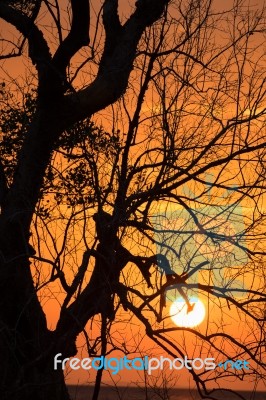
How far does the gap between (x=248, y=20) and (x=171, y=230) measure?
322 cm

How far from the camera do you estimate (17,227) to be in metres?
10.1

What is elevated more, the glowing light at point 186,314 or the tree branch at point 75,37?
the tree branch at point 75,37

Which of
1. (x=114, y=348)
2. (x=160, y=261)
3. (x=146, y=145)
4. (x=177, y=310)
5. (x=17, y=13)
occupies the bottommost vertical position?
(x=114, y=348)

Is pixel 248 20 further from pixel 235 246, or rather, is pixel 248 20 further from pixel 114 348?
pixel 114 348

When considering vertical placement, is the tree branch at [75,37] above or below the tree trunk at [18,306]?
above

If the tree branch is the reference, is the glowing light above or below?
below

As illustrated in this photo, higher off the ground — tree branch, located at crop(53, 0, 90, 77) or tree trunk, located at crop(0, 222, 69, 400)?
tree branch, located at crop(53, 0, 90, 77)

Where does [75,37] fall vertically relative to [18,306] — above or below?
above

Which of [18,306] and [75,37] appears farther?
[18,306]

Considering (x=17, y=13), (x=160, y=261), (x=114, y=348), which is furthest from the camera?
Answer: (x=17, y=13)

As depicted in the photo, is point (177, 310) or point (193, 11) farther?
point (193, 11)

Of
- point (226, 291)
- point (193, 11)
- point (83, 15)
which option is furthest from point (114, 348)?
point (193, 11)

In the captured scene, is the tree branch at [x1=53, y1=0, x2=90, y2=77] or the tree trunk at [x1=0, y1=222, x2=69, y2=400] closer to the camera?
the tree branch at [x1=53, y1=0, x2=90, y2=77]

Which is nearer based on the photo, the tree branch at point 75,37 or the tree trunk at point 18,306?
the tree branch at point 75,37
